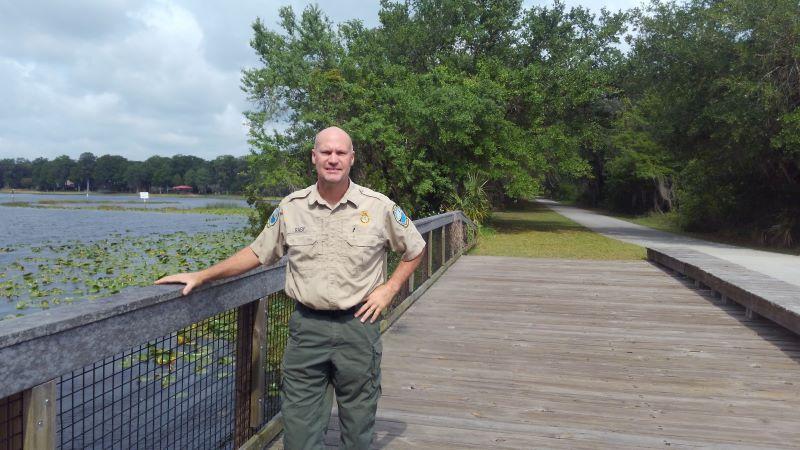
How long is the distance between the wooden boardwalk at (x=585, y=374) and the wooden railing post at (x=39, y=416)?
187 centimetres

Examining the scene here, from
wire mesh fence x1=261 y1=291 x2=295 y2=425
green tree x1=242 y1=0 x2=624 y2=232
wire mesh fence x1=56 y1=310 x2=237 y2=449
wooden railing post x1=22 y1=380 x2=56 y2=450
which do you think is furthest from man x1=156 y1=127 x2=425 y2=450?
green tree x1=242 y1=0 x2=624 y2=232

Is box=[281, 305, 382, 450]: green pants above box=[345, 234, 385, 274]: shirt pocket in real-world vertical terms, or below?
below

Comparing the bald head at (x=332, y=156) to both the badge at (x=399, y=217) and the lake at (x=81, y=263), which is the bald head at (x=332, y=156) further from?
the lake at (x=81, y=263)

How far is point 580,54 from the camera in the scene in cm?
2095

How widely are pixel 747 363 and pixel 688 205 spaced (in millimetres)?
21168

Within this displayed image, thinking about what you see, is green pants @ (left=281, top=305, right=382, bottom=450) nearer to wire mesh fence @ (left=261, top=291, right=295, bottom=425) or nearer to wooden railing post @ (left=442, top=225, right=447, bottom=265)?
wire mesh fence @ (left=261, top=291, right=295, bottom=425)

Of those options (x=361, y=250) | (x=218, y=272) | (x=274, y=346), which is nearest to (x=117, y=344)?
(x=218, y=272)

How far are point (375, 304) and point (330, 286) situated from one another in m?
0.19

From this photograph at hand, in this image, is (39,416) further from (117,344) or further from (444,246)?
(444,246)

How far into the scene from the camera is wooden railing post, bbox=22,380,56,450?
66.9 inches

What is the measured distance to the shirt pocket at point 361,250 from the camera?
2.47 meters

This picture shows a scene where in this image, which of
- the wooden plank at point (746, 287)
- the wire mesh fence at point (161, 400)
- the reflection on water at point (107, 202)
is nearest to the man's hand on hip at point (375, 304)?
the wire mesh fence at point (161, 400)

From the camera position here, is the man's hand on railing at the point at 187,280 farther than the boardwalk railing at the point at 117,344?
Yes

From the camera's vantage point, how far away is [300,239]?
250 cm
